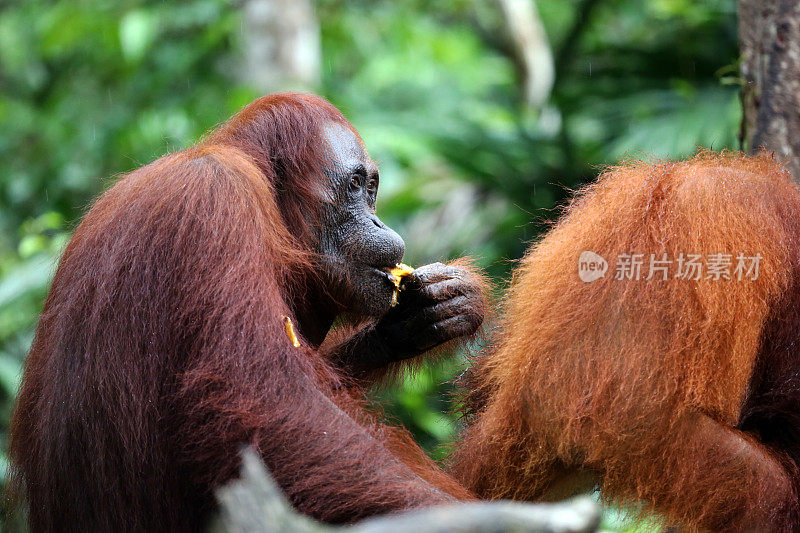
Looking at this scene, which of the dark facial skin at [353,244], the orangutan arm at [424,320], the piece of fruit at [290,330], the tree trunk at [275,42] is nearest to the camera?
the piece of fruit at [290,330]

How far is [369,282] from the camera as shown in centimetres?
261

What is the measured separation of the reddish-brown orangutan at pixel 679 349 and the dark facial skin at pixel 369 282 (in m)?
0.53

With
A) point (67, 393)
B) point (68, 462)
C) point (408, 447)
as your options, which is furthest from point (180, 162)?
point (408, 447)

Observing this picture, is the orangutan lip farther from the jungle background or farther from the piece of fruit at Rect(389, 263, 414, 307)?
the jungle background

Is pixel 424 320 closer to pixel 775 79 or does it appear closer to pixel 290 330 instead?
pixel 290 330

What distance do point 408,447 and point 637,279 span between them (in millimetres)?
822

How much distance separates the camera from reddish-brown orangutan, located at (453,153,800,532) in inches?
78.9

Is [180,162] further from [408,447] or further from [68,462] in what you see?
[408,447]

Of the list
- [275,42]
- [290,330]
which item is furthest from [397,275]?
[275,42]

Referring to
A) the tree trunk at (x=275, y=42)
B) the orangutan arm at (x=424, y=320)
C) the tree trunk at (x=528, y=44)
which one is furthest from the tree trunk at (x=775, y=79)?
the tree trunk at (x=528, y=44)

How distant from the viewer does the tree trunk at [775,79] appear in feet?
9.80

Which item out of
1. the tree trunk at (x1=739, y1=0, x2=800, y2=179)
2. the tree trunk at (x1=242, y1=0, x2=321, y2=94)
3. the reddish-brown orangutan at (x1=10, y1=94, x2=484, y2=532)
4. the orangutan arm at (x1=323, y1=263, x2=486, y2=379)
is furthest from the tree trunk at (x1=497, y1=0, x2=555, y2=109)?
the reddish-brown orangutan at (x1=10, y1=94, x2=484, y2=532)

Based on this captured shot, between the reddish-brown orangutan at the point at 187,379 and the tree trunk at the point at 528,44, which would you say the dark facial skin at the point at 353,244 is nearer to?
the reddish-brown orangutan at the point at 187,379

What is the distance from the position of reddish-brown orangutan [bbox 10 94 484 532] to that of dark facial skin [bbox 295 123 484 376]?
0.13 meters
